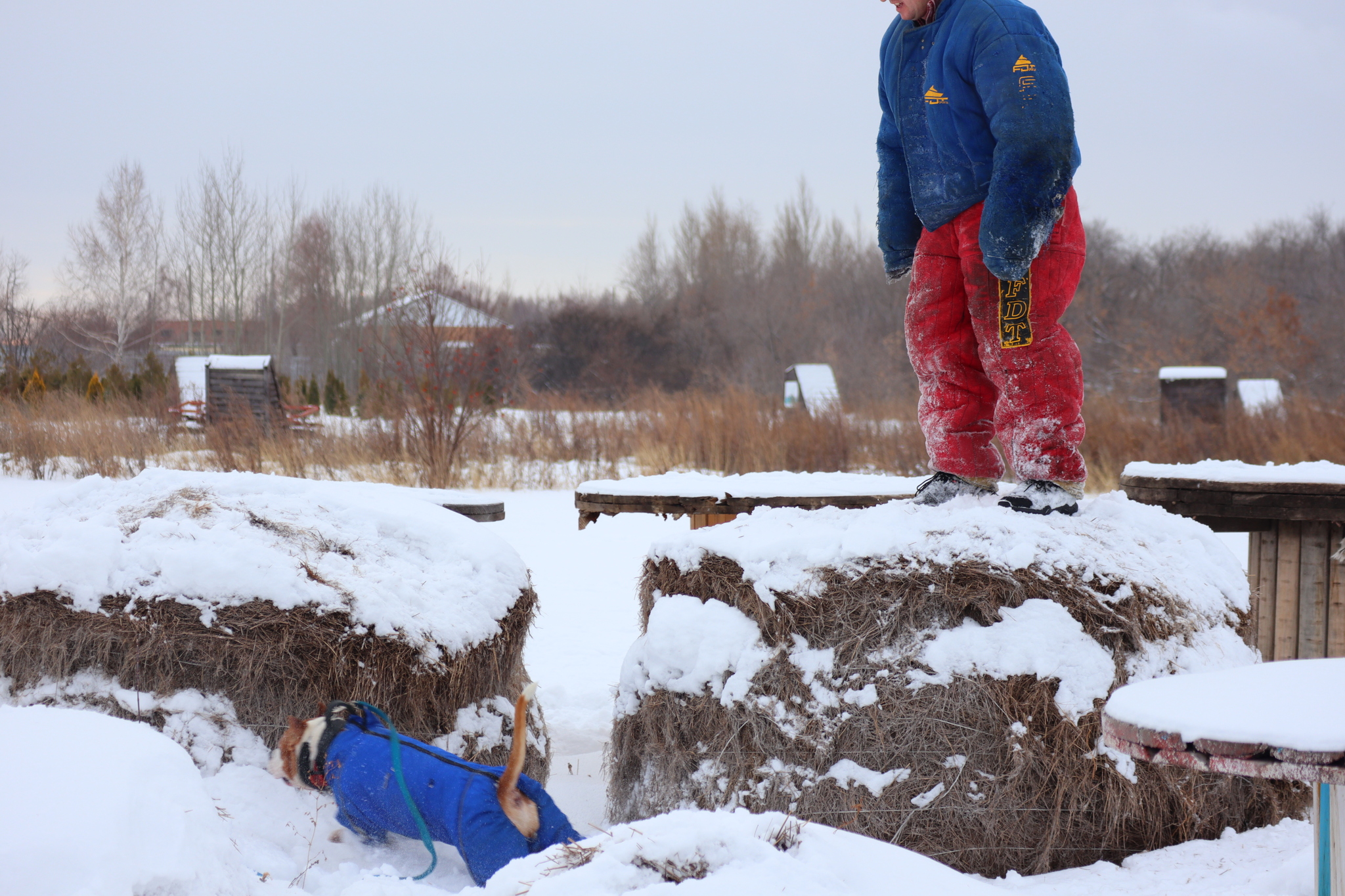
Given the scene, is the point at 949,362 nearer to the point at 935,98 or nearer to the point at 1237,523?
the point at 935,98

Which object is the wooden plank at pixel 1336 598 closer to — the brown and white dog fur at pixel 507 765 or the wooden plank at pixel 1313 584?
the wooden plank at pixel 1313 584

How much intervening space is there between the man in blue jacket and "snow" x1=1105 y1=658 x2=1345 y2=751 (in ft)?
3.64

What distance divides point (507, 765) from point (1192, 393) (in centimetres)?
1075

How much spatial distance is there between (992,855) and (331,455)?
10.1 metres

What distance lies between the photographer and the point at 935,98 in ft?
8.80

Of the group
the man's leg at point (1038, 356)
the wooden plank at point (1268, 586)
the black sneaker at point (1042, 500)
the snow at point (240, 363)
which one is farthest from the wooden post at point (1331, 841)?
the snow at point (240, 363)

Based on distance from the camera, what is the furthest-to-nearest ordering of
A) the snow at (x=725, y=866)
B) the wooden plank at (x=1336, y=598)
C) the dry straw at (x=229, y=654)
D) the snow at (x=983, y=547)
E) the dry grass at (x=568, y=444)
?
the dry grass at (x=568, y=444) < the wooden plank at (x=1336, y=598) < the dry straw at (x=229, y=654) < the snow at (x=983, y=547) < the snow at (x=725, y=866)

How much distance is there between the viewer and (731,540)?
248 cm

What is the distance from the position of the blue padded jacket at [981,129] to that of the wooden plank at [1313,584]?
2.13m

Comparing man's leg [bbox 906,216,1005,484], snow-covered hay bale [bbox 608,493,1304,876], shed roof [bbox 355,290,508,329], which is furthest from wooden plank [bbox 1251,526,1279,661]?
shed roof [bbox 355,290,508,329]

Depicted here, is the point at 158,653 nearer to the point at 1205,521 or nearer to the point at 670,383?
the point at 1205,521

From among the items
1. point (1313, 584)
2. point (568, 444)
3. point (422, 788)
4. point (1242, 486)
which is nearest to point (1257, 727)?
point (422, 788)

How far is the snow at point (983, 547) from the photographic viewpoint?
228 cm

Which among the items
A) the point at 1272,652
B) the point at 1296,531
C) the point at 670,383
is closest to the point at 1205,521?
the point at 1296,531
